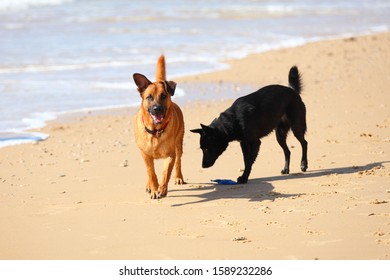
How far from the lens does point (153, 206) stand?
6914mm

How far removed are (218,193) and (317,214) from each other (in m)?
1.33

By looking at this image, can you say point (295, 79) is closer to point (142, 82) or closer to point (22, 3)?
point (142, 82)

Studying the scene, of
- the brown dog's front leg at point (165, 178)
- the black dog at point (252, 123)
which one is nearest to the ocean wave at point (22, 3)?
the black dog at point (252, 123)

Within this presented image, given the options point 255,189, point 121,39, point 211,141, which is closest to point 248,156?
point 211,141

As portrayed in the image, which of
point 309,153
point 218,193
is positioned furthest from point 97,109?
point 218,193

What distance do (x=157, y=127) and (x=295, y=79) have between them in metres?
2.21

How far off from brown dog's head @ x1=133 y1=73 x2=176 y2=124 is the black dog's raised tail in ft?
6.63

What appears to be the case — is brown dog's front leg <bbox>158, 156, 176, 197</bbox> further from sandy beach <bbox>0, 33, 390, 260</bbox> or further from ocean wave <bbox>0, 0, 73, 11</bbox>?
ocean wave <bbox>0, 0, 73, 11</bbox>

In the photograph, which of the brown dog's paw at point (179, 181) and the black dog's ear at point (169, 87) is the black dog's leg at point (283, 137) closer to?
the brown dog's paw at point (179, 181)

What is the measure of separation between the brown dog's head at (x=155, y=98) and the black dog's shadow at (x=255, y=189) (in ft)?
2.82

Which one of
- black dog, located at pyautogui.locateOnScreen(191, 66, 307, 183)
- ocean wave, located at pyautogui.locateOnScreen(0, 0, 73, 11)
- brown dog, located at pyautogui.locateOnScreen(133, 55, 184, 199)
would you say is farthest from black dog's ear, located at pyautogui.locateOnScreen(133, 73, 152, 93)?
ocean wave, located at pyautogui.locateOnScreen(0, 0, 73, 11)

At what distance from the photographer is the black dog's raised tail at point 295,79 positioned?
8594mm

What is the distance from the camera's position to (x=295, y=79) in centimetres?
860

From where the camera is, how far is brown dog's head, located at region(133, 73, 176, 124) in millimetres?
6940
